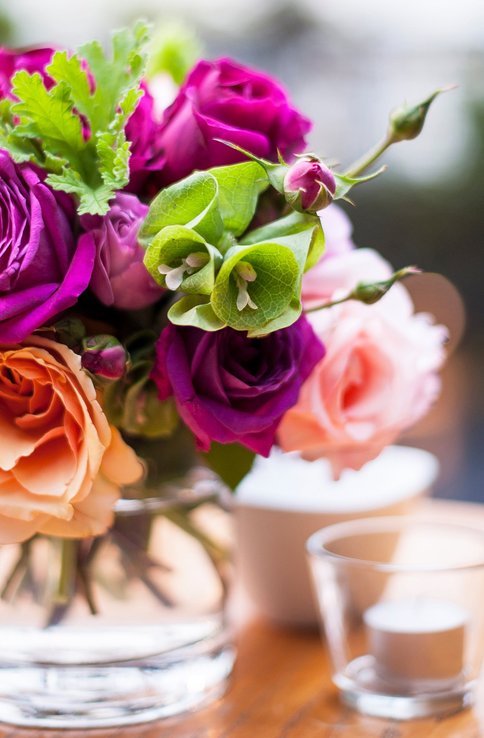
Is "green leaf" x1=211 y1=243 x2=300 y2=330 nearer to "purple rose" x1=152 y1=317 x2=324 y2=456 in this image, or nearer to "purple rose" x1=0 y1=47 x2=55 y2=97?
"purple rose" x1=152 y1=317 x2=324 y2=456

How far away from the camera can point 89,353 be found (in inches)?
14.0

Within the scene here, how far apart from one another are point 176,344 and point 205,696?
0.21 m

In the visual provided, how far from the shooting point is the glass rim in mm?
469

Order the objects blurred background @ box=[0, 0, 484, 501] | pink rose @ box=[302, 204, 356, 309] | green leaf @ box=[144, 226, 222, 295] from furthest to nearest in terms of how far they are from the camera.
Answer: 1. blurred background @ box=[0, 0, 484, 501]
2. pink rose @ box=[302, 204, 356, 309]
3. green leaf @ box=[144, 226, 222, 295]

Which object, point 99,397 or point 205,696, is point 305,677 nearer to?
point 205,696

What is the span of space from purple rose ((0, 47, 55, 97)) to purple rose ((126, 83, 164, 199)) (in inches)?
1.8

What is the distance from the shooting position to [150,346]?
0.41 meters

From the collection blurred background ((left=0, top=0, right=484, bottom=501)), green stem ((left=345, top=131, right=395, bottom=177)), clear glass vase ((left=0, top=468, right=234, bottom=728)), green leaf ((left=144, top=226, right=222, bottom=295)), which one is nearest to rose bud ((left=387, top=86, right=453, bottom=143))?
green stem ((left=345, top=131, right=395, bottom=177))

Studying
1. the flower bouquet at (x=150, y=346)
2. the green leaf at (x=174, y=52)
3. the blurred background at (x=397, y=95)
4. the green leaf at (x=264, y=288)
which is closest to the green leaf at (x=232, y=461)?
the flower bouquet at (x=150, y=346)

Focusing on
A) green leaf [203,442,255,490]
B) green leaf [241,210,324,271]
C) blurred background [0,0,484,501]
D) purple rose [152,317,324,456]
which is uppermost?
green leaf [241,210,324,271]

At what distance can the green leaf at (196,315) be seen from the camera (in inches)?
13.5

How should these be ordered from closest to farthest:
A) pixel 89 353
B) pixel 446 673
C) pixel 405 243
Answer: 1. pixel 89 353
2. pixel 446 673
3. pixel 405 243

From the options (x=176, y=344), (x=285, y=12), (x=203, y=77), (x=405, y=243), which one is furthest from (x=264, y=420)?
(x=285, y=12)

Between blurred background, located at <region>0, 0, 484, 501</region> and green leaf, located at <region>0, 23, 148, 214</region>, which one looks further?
blurred background, located at <region>0, 0, 484, 501</region>
